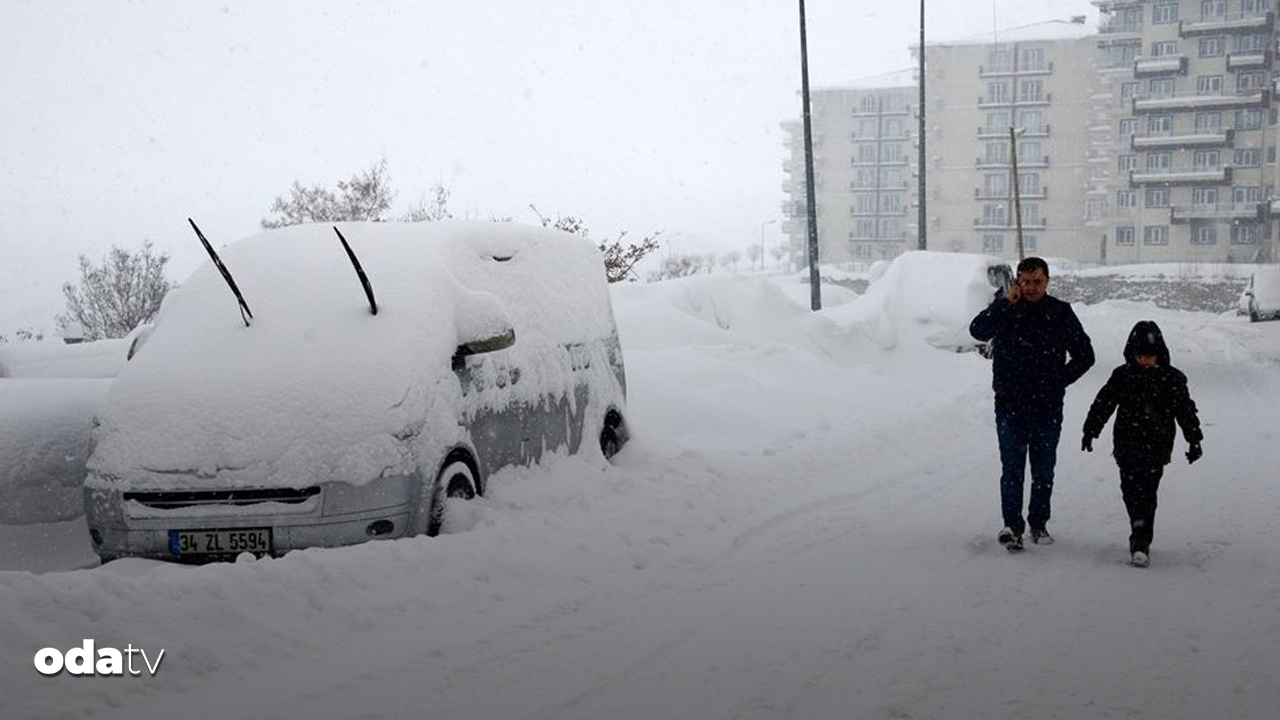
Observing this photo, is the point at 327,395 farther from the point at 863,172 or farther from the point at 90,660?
the point at 863,172

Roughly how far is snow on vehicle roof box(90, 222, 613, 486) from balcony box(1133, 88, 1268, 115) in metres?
76.8

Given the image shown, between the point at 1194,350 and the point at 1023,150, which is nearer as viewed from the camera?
the point at 1194,350

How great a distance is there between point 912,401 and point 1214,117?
231ft

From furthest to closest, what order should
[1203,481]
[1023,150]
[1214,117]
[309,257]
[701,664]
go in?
1. [1023,150]
2. [1214,117]
3. [1203,481]
4. [309,257]
5. [701,664]

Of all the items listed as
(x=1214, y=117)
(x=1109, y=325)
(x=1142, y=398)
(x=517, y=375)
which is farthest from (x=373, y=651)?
(x=1214, y=117)

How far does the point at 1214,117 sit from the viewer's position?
243 ft

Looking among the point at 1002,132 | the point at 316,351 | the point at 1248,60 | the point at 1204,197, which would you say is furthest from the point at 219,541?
the point at 1002,132

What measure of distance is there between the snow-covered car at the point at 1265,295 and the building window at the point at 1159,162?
44.2 metres

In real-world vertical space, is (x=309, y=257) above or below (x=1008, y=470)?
above

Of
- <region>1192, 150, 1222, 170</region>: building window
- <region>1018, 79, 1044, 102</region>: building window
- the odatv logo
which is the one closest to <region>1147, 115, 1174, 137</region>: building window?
Result: <region>1192, 150, 1222, 170</region>: building window

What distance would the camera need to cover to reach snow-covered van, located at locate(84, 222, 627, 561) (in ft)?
18.3

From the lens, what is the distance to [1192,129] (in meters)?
74.6

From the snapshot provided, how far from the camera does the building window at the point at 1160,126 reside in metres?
75.4

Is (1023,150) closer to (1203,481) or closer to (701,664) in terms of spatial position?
(1203,481)
